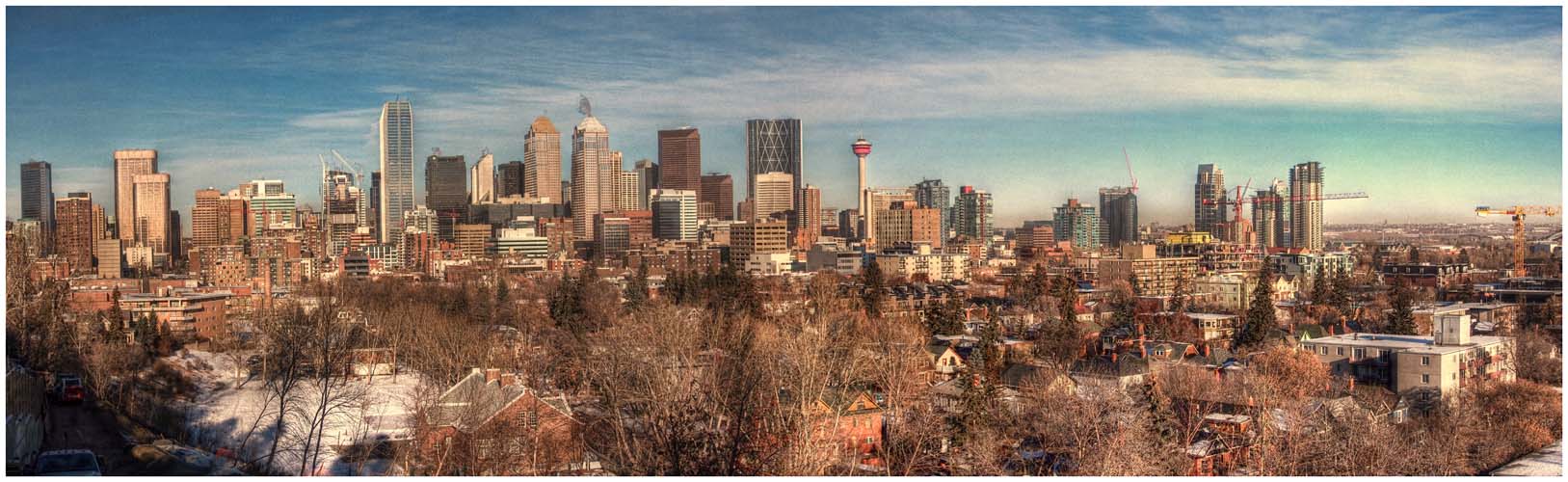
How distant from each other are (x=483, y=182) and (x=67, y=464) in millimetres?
45015

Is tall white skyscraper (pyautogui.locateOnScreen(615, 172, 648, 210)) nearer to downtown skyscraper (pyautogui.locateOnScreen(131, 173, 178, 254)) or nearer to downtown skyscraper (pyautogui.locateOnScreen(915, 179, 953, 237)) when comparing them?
downtown skyscraper (pyautogui.locateOnScreen(915, 179, 953, 237))

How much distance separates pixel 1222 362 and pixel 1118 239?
77.5 feet

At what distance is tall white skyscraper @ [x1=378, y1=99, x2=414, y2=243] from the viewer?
163 ft

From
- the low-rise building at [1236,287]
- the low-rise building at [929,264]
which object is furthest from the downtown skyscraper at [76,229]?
the low-rise building at [929,264]

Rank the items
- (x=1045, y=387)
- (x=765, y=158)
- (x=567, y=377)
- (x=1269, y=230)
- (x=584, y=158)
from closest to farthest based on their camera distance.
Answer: (x=1045, y=387) → (x=567, y=377) → (x=1269, y=230) → (x=584, y=158) → (x=765, y=158)

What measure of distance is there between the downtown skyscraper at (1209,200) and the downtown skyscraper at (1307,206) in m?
1.21

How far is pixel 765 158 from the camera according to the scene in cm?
5441

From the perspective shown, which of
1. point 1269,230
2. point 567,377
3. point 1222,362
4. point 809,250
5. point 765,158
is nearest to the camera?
point 567,377

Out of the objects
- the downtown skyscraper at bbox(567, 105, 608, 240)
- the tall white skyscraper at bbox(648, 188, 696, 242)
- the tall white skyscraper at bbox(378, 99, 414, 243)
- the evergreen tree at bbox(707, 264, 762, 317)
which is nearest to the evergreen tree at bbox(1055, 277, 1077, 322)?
the evergreen tree at bbox(707, 264, 762, 317)

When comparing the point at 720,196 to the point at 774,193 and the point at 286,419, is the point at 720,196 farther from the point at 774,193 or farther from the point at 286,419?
the point at 286,419

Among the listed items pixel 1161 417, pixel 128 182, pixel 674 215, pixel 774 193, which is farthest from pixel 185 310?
pixel 774 193

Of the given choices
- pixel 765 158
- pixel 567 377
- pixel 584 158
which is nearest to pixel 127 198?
pixel 567 377

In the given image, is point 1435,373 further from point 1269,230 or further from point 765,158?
point 765,158

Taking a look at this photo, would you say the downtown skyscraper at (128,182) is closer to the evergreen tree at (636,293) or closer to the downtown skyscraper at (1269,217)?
the evergreen tree at (636,293)
